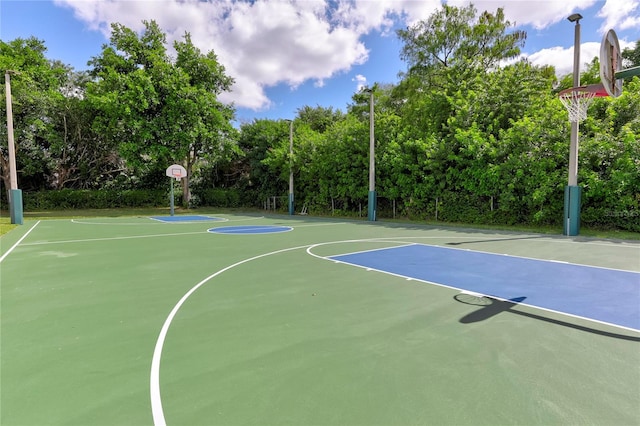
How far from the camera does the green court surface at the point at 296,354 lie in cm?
220

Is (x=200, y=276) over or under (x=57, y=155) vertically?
under

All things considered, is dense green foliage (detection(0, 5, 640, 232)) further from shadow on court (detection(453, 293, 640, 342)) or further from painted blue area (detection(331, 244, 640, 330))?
shadow on court (detection(453, 293, 640, 342))

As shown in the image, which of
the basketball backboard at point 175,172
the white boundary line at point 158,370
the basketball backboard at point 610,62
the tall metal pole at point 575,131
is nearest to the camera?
the white boundary line at point 158,370

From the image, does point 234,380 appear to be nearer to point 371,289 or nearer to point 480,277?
point 371,289

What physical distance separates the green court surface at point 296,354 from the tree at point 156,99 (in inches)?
702

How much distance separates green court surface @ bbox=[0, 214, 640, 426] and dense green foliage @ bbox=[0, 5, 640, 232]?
10311 millimetres

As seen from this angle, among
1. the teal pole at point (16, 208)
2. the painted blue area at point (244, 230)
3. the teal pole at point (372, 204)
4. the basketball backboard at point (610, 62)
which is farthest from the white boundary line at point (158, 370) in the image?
the teal pole at point (16, 208)

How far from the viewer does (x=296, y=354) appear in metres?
2.96

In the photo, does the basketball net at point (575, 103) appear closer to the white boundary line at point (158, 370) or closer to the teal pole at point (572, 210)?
the teal pole at point (572, 210)

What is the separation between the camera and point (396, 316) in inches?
152

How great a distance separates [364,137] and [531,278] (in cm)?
1472

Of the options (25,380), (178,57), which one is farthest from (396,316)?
(178,57)

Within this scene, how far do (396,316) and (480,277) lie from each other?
8.04 feet

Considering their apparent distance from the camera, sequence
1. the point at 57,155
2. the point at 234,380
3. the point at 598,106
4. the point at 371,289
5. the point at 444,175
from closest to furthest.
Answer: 1. the point at 234,380
2. the point at 371,289
3. the point at 598,106
4. the point at 444,175
5. the point at 57,155
